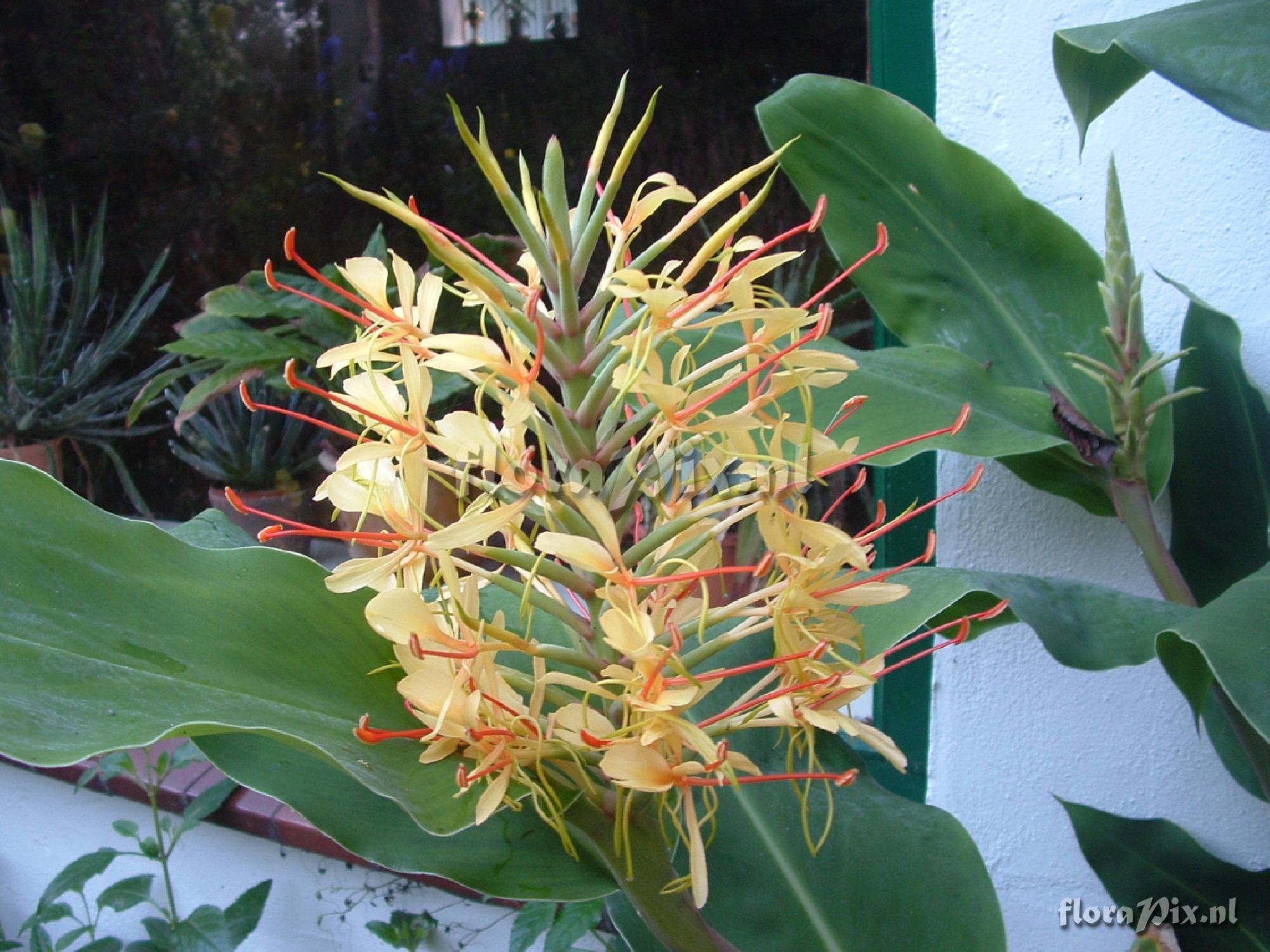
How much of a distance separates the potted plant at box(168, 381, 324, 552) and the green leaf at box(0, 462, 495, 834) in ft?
3.73

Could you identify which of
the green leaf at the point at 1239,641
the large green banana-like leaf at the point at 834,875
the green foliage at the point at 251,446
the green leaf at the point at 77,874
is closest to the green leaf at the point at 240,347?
the green foliage at the point at 251,446

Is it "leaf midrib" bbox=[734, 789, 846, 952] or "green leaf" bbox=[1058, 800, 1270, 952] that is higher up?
"leaf midrib" bbox=[734, 789, 846, 952]

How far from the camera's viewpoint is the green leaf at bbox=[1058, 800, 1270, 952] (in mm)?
932

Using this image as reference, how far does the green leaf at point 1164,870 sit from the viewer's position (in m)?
0.93

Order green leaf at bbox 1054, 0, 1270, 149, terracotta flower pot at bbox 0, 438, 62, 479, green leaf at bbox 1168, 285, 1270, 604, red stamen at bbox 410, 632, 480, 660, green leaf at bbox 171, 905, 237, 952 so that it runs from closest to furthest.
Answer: red stamen at bbox 410, 632, 480, 660 < green leaf at bbox 1054, 0, 1270, 149 < green leaf at bbox 1168, 285, 1270, 604 < green leaf at bbox 171, 905, 237, 952 < terracotta flower pot at bbox 0, 438, 62, 479

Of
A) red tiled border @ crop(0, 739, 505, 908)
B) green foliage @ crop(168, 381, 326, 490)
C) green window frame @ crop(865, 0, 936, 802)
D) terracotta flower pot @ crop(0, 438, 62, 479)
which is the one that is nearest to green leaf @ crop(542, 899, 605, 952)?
red tiled border @ crop(0, 739, 505, 908)

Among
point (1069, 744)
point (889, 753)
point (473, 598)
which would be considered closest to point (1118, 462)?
→ point (1069, 744)

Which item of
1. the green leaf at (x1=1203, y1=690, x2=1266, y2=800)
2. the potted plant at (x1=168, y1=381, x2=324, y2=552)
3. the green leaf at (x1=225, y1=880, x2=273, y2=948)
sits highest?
the potted plant at (x1=168, y1=381, x2=324, y2=552)

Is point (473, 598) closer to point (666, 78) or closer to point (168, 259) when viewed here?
point (666, 78)

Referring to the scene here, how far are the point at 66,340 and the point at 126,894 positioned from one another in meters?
1.02

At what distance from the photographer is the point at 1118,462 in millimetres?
864

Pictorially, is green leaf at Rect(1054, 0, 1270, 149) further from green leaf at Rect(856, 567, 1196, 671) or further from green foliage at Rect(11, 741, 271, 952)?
green foliage at Rect(11, 741, 271, 952)

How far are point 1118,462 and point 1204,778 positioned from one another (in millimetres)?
441

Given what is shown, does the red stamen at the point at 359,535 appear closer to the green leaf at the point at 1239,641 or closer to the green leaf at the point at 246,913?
the green leaf at the point at 1239,641
